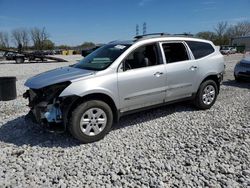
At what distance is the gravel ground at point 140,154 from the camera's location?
3.22 metres

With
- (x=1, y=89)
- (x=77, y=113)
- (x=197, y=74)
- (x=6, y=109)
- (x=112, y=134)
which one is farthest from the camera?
(x=1, y=89)

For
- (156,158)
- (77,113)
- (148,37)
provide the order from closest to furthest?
1. (156,158)
2. (77,113)
3. (148,37)

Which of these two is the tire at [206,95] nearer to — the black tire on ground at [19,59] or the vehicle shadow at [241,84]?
the vehicle shadow at [241,84]

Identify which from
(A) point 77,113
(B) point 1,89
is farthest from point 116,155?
(B) point 1,89

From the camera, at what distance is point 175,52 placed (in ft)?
17.9

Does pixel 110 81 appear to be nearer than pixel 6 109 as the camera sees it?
Yes

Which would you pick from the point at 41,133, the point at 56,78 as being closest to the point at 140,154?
the point at 56,78

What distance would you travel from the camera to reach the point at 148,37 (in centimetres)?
522

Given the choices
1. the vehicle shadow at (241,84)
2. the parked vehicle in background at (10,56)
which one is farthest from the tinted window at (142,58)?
the parked vehicle in background at (10,56)

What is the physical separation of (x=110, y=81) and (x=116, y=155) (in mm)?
1310

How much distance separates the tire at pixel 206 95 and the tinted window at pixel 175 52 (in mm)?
908

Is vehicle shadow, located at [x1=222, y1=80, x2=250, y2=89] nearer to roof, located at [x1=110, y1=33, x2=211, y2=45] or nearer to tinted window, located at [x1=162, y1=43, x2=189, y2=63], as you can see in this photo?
roof, located at [x1=110, y1=33, x2=211, y2=45]

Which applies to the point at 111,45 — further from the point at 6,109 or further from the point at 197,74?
the point at 6,109

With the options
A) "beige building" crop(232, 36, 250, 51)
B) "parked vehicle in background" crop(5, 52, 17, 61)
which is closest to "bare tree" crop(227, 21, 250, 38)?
"beige building" crop(232, 36, 250, 51)
